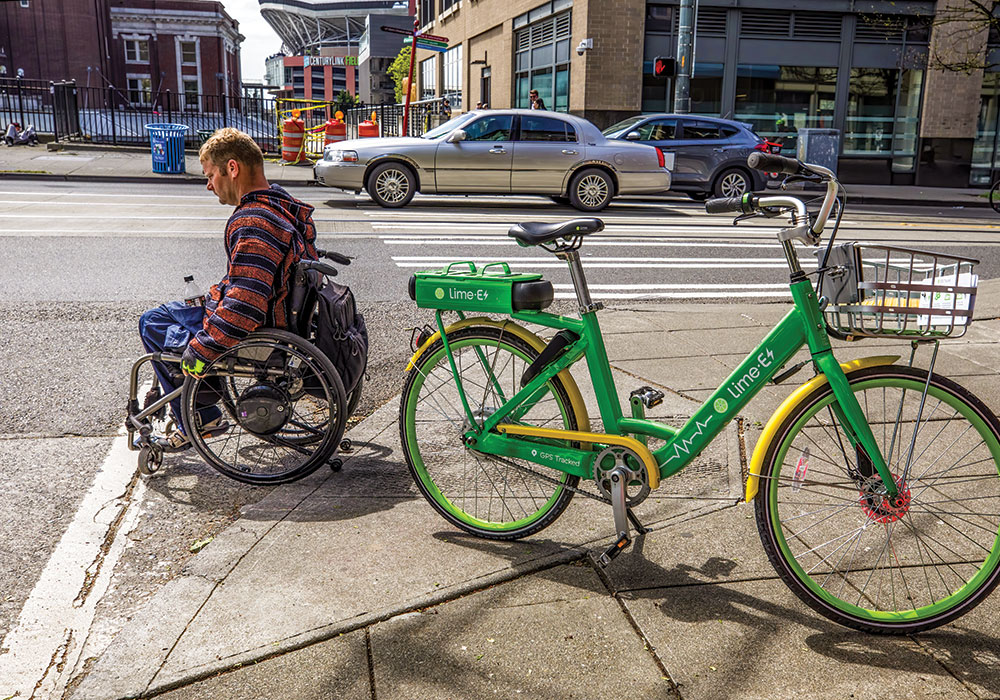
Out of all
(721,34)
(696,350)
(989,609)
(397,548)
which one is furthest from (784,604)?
(721,34)

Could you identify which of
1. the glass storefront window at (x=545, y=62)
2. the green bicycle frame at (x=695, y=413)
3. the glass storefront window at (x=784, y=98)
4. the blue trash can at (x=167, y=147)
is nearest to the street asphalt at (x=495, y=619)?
the green bicycle frame at (x=695, y=413)

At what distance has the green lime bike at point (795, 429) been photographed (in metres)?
2.91

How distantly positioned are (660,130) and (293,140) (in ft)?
35.2

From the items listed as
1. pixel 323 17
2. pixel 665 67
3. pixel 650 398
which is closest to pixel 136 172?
pixel 665 67

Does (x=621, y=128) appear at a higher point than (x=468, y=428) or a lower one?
higher

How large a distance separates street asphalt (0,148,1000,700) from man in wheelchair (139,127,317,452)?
0.68 m

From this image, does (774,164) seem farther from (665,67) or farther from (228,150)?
(665,67)

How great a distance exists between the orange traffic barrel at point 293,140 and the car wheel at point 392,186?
9364 mm

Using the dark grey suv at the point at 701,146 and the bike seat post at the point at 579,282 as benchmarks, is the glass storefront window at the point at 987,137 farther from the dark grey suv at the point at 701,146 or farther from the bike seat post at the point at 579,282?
the bike seat post at the point at 579,282

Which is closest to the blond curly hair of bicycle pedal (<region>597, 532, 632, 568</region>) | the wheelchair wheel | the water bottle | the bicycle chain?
the water bottle

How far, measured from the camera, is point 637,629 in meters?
2.97

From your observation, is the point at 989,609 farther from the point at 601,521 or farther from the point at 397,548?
the point at 397,548

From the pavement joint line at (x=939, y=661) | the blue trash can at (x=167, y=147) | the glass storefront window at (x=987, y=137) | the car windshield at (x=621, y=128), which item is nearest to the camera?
the pavement joint line at (x=939, y=661)

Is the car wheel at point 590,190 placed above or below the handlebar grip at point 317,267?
below
